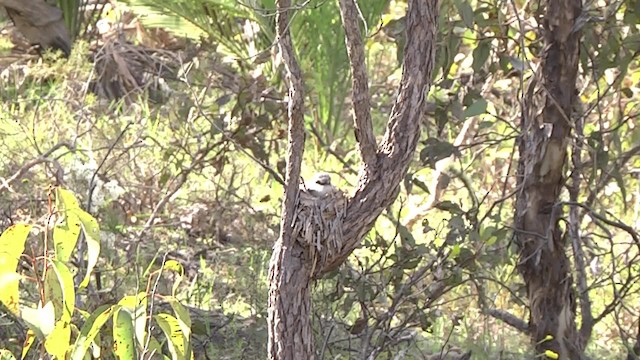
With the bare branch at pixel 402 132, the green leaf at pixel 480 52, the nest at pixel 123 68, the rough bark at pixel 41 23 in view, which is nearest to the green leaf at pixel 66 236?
the bare branch at pixel 402 132

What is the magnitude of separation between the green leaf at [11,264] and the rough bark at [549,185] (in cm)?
148

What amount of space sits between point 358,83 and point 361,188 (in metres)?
0.23

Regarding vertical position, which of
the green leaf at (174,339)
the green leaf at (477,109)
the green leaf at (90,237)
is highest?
the green leaf at (477,109)

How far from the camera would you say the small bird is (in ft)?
7.93

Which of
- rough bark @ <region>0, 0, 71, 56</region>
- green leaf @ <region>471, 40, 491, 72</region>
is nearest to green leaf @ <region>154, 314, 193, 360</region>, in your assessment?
green leaf @ <region>471, 40, 491, 72</region>

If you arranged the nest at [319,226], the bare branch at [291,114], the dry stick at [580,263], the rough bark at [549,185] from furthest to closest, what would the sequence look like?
the dry stick at [580,263] < the rough bark at [549,185] < the nest at [319,226] < the bare branch at [291,114]

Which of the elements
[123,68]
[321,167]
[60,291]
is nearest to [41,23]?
[123,68]

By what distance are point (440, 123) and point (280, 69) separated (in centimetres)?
157

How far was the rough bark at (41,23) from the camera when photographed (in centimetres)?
643

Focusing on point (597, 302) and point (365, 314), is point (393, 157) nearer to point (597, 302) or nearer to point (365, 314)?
point (365, 314)

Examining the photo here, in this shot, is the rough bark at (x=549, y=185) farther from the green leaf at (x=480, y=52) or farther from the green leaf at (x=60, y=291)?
the green leaf at (x=60, y=291)

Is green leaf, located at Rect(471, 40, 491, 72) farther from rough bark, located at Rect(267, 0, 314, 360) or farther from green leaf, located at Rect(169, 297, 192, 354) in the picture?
green leaf, located at Rect(169, 297, 192, 354)

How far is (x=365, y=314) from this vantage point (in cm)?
303

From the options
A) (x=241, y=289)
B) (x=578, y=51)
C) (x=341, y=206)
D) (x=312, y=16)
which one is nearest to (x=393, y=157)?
(x=341, y=206)
